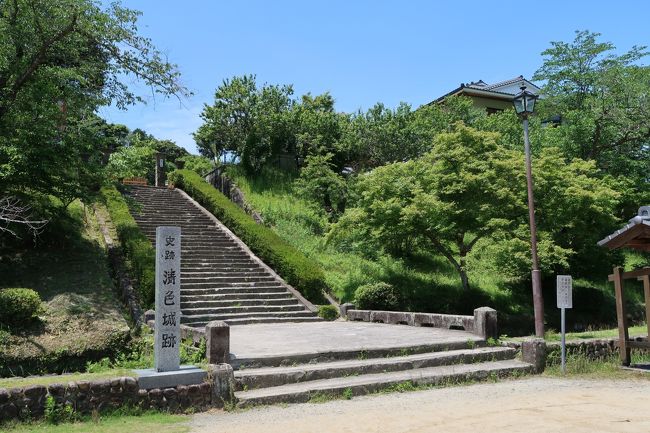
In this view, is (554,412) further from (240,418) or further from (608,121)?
(608,121)

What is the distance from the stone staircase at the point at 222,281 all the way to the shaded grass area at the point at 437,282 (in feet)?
7.41

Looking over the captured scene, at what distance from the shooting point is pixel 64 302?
477 inches

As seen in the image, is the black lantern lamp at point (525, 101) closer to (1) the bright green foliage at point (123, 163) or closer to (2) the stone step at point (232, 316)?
(2) the stone step at point (232, 316)

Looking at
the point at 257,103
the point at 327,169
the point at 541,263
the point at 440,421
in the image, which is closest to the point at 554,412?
the point at 440,421

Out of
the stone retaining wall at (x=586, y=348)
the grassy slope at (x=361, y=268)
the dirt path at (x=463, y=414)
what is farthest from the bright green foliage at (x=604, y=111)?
the dirt path at (x=463, y=414)

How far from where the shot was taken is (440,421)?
6.35 m

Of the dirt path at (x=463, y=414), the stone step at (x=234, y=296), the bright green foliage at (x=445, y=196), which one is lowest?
the dirt path at (x=463, y=414)

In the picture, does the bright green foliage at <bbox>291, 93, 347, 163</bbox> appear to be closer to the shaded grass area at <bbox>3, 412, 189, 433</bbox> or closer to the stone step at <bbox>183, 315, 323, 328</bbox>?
the stone step at <bbox>183, 315, 323, 328</bbox>

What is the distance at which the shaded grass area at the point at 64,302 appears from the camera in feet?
32.6

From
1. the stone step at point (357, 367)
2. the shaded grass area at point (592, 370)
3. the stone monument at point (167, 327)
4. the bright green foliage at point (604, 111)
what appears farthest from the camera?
the bright green foliage at point (604, 111)

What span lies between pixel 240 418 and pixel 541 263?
40.5 ft

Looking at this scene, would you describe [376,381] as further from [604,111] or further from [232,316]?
[604,111]

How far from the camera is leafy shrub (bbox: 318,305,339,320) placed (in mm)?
15215

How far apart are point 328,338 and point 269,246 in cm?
816
